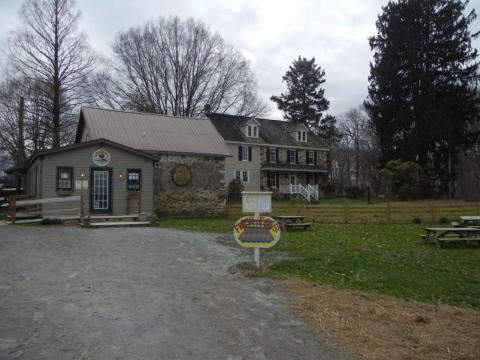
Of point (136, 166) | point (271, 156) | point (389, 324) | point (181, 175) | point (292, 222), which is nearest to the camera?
point (389, 324)

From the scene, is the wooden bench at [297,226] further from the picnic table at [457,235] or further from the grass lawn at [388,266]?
the picnic table at [457,235]

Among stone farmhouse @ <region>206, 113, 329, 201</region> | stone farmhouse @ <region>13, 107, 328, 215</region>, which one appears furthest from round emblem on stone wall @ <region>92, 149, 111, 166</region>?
stone farmhouse @ <region>206, 113, 329, 201</region>

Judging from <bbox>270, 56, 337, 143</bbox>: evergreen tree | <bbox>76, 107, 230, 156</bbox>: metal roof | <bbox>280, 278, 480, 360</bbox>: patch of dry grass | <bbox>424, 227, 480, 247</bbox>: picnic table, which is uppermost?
<bbox>270, 56, 337, 143</bbox>: evergreen tree

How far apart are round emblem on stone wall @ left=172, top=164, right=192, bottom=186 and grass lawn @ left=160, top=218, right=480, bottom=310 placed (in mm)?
9177

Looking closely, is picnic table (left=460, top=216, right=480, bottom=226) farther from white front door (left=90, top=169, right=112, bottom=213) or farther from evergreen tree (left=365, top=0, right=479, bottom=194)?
evergreen tree (left=365, top=0, right=479, bottom=194)

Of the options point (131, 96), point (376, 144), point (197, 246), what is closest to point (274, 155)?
point (131, 96)

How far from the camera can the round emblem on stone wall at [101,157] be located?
1688cm

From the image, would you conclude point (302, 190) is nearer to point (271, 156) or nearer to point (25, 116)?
point (271, 156)

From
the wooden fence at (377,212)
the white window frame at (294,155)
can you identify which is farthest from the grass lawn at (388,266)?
the white window frame at (294,155)

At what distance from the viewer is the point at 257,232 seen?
7.77 meters

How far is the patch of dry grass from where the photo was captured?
4.31 m

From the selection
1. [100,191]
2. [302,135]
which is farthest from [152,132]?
[302,135]

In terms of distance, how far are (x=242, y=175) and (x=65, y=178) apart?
20.1 m

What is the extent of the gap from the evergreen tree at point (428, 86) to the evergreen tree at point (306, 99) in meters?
17.4
